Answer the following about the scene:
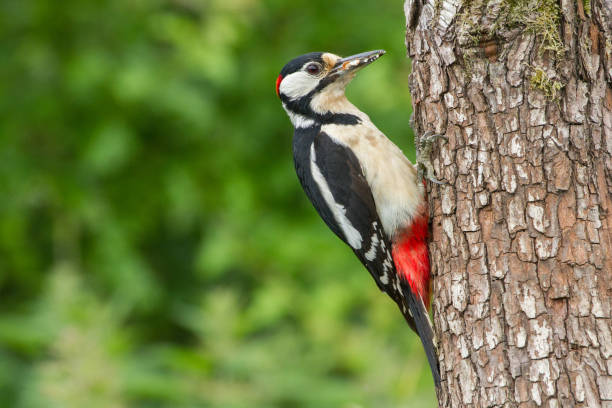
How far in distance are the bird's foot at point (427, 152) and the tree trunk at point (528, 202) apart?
0.11m

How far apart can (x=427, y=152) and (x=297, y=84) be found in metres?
1.11

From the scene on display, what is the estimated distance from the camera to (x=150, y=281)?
6586 mm

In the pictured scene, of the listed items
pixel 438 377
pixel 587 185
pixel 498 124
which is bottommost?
pixel 438 377

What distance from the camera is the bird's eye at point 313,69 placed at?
3.61 metres

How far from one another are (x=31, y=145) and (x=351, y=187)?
4175 millimetres

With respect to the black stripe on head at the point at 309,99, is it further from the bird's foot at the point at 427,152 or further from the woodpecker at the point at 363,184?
the bird's foot at the point at 427,152

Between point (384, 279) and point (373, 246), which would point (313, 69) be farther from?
point (384, 279)

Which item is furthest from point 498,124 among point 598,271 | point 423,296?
point 423,296

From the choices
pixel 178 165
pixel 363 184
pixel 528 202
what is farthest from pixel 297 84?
pixel 178 165

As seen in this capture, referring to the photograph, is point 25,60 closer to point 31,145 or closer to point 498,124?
point 31,145

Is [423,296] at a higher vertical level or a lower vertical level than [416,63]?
lower

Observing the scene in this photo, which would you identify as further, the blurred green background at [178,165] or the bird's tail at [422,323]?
the blurred green background at [178,165]

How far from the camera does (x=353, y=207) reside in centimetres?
327

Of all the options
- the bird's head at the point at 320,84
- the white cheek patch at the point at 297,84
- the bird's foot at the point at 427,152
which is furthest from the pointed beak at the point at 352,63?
the bird's foot at the point at 427,152
